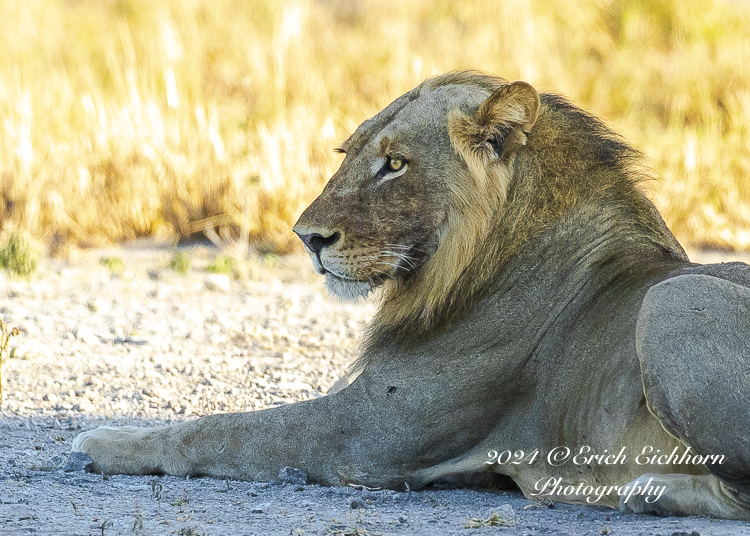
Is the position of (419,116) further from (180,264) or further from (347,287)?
(180,264)

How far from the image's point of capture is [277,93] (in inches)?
432

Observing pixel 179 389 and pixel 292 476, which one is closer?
pixel 292 476

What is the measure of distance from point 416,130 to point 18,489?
1.87 m

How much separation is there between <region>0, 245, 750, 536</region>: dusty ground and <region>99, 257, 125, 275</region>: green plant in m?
0.06

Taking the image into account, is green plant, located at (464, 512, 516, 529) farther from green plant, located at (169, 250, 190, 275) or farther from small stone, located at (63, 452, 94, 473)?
green plant, located at (169, 250, 190, 275)

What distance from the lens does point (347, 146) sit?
13.0 ft

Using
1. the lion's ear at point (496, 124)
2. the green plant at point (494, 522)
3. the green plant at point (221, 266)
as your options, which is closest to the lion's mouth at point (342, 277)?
the lion's ear at point (496, 124)

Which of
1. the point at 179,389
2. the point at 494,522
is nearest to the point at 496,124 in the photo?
the point at 494,522

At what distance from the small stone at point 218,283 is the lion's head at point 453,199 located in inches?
135

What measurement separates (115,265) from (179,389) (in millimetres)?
2863

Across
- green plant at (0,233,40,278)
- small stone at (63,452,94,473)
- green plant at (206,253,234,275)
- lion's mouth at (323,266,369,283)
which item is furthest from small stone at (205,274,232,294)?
lion's mouth at (323,266,369,283)

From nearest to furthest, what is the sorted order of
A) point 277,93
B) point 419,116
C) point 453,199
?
1. point 453,199
2. point 419,116
3. point 277,93

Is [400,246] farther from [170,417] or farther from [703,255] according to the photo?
[703,255]

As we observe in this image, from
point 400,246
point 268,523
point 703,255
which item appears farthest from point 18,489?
point 703,255
